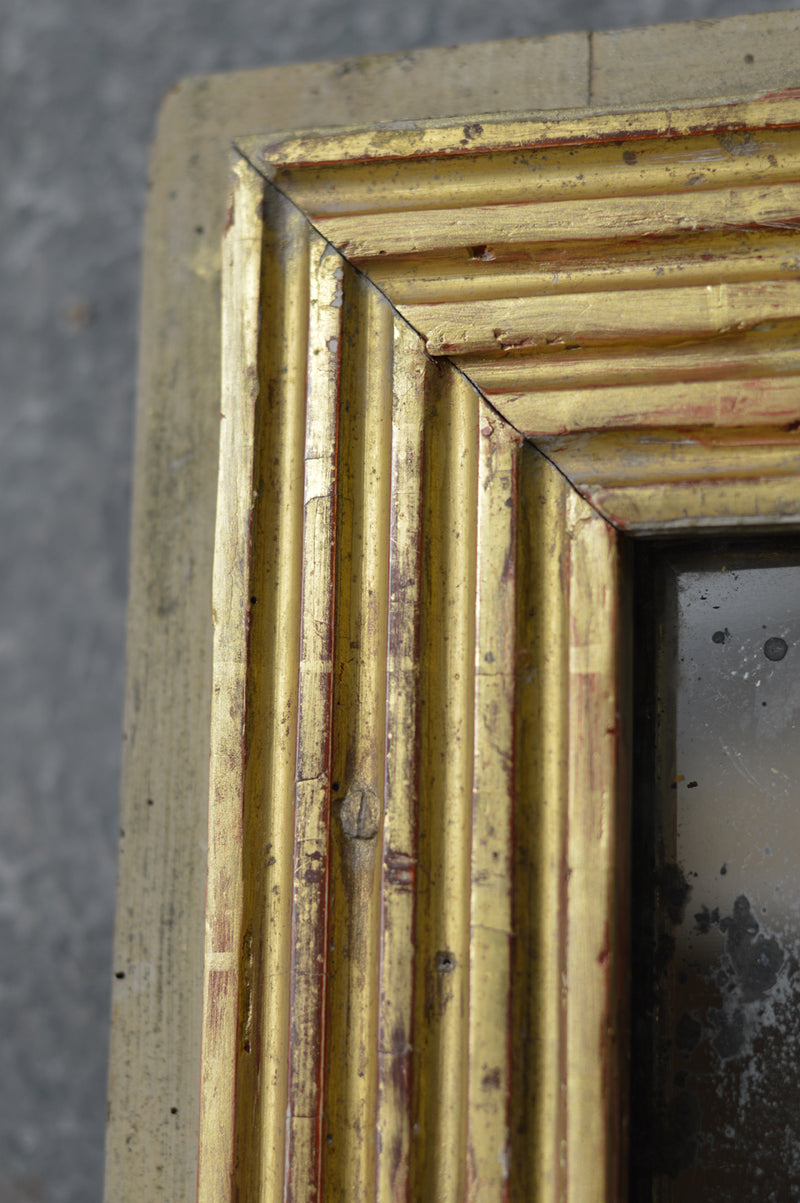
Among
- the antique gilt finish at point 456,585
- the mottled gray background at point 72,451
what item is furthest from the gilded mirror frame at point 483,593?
the mottled gray background at point 72,451

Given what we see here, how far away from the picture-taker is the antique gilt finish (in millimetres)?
633

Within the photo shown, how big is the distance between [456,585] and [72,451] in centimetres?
43

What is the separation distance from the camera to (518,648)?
652 millimetres

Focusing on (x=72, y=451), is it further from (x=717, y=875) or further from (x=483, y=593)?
(x=717, y=875)

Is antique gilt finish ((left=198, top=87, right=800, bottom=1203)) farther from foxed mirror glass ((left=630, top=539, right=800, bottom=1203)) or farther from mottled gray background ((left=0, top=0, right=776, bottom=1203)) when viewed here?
mottled gray background ((left=0, top=0, right=776, bottom=1203))

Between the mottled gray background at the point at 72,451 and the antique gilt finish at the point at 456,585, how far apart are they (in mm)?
213

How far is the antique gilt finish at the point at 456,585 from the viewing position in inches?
24.9

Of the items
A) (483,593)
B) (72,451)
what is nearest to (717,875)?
(483,593)

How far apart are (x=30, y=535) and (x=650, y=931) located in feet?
2.11

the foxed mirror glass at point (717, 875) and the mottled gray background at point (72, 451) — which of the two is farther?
the mottled gray background at point (72, 451)

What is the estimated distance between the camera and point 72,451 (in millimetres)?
879

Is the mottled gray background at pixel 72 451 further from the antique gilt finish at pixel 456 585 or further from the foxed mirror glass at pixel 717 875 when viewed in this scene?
the foxed mirror glass at pixel 717 875

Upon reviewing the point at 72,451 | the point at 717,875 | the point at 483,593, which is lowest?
the point at 717,875

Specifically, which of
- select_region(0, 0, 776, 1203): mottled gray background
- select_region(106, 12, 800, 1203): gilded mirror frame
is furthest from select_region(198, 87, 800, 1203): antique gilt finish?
select_region(0, 0, 776, 1203): mottled gray background
